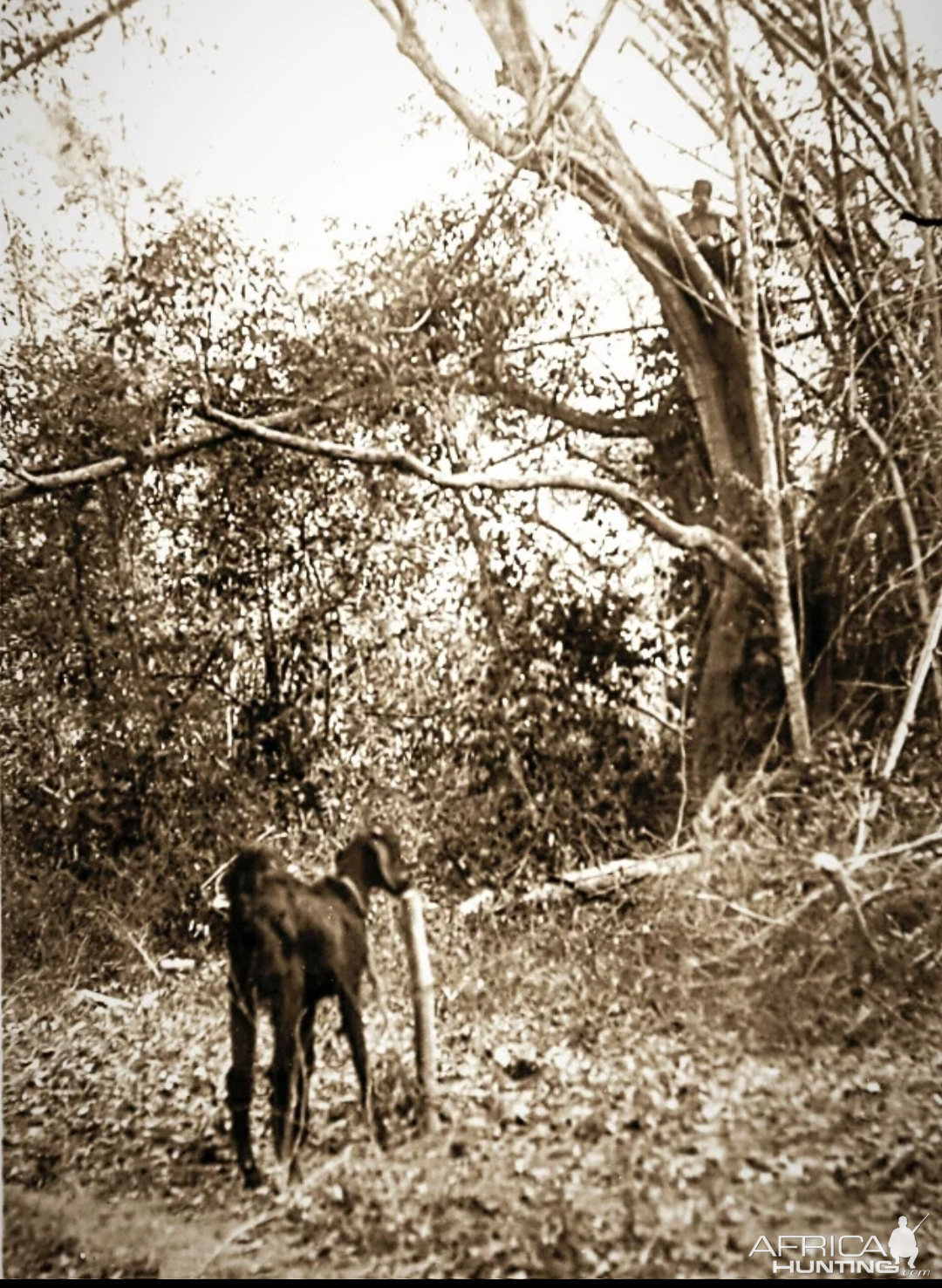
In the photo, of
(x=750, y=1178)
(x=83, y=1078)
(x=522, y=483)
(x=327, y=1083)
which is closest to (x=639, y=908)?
(x=750, y=1178)

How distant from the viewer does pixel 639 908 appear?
110 inches

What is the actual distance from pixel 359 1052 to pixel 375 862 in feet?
1.44

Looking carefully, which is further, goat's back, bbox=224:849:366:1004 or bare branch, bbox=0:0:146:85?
bare branch, bbox=0:0:146:85

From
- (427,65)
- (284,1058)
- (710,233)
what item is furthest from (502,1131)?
(427,65)

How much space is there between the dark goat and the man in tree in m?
1.87

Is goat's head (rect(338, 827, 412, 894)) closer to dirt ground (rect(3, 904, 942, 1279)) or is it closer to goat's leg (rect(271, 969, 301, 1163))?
dirt ground (rect(3, 904, 942, 1279))

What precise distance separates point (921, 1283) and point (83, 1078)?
1993 millimetres

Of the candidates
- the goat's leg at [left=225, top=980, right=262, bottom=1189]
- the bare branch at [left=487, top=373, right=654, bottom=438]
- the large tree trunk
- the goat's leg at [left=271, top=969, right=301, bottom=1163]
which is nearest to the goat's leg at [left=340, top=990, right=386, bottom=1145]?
the goat's leg at [left=271, top=969, right=301, bottom=1163]

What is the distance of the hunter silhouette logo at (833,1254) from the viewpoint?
232cm

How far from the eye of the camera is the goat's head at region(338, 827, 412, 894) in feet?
8.82

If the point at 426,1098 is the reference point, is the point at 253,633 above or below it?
above

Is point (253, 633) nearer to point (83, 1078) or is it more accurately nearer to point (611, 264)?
point (83, 1078)

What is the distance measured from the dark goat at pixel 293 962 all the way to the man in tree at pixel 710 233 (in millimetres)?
1869

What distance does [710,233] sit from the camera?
3160 millimetres
